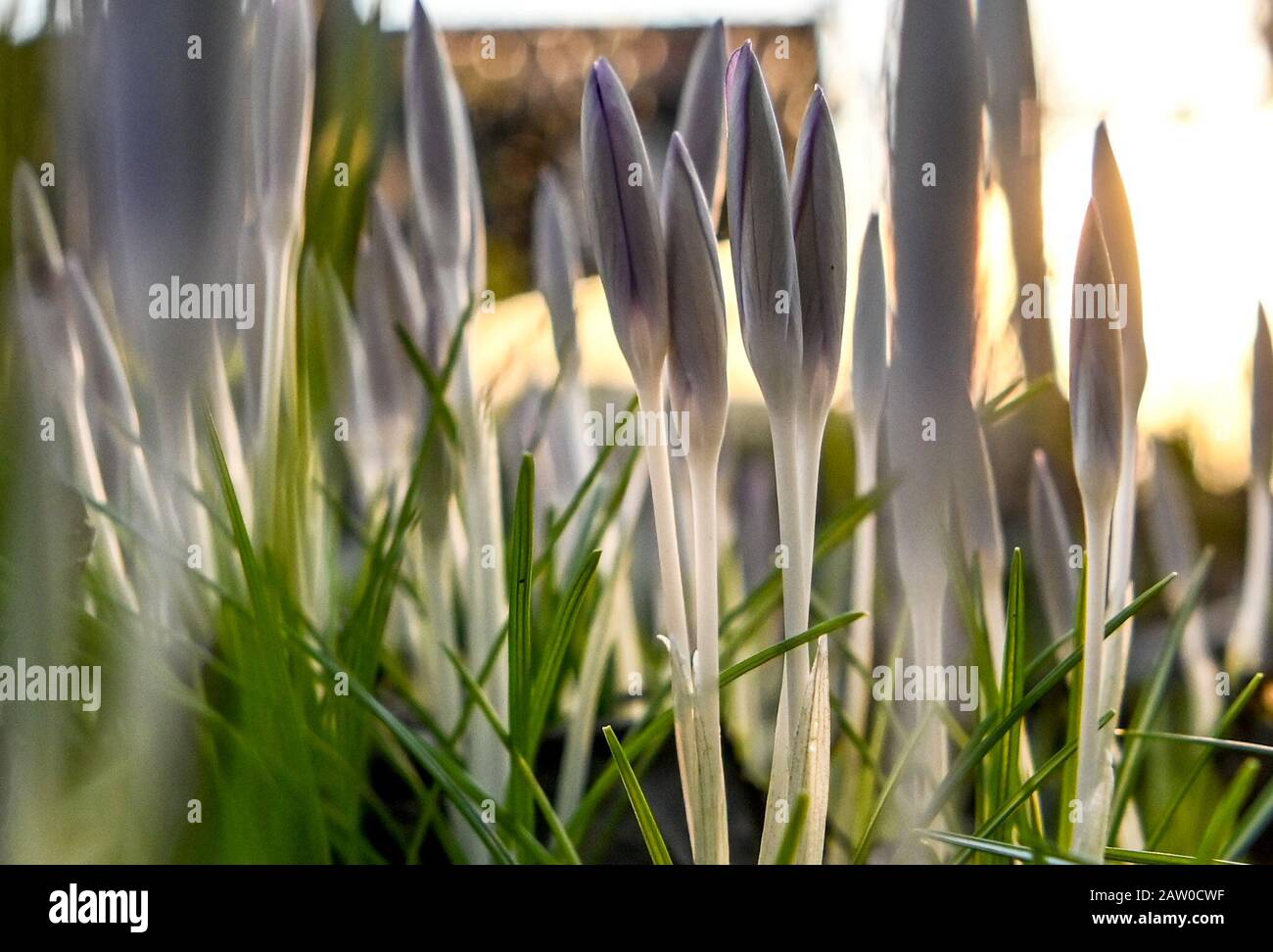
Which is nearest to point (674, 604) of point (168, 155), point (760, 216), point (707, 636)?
point (707, 636)

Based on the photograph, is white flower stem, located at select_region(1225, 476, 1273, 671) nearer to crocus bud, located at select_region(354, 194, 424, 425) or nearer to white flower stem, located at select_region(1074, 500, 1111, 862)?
white flower stem, located at select_region(1074, 500, 1111, 862)

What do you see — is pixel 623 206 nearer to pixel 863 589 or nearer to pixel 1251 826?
pixel 863 589

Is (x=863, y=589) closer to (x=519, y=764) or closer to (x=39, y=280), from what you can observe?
(x=519, y=764)

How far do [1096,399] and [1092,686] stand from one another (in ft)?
0.30

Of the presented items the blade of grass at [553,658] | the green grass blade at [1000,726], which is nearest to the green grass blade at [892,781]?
the green grass blade at [1000,726]

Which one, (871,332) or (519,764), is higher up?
(871,332)

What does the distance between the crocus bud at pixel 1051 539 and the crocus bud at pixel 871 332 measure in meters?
0.06

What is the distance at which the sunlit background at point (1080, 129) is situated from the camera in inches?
12.6

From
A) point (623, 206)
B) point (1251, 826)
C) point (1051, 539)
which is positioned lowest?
point (1251, 826)

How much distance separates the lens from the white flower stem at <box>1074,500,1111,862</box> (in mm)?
290

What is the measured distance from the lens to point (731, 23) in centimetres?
32

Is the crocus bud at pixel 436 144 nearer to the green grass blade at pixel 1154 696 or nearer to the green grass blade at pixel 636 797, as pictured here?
the green grass blade at pixel 636 797

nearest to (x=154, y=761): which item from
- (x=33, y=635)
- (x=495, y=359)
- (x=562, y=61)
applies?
(x=33, y=635)

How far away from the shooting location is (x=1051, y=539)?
0.33 meters
